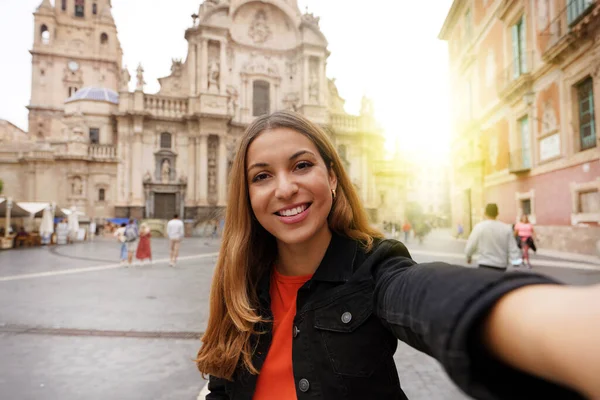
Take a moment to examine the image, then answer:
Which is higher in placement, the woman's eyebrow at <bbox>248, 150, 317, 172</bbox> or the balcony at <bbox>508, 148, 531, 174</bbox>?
the balcony at <bbox>508, 148, 531, 174</bbox>

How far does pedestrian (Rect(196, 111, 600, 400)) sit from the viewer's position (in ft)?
1.65

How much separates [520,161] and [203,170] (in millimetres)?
21121

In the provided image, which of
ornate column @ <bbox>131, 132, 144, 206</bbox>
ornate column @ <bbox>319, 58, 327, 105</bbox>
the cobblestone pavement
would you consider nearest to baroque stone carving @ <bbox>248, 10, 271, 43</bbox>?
ornate column @ <bbox>319, 58, 327, 105</bbox>

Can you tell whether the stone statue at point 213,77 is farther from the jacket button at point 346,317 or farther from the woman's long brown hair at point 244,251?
the jacket button at point 346,317

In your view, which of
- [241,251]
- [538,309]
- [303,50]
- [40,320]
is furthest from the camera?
[303,50]

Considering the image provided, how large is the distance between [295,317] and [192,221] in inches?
1025

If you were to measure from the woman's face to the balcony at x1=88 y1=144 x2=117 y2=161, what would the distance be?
30787 mm

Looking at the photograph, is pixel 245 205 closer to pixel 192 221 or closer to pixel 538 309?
pixel 538 309

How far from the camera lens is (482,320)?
1.84 ft

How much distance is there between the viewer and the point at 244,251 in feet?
5.08

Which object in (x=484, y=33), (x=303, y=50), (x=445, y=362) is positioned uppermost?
(x=303, y=50)

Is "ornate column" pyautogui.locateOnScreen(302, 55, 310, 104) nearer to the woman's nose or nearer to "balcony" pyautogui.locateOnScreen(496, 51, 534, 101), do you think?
"balcony" pyautogui.locateOnScreen(496, 51, 534, 101)

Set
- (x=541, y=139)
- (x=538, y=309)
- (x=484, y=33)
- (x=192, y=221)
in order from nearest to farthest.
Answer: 1. (x=538, y=309)
2. (x=541, y=139)
3. (x=484, y=33)
4. (x=192, y=221)

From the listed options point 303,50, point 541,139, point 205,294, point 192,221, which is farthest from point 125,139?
point 541,139
